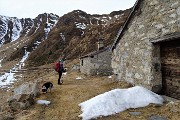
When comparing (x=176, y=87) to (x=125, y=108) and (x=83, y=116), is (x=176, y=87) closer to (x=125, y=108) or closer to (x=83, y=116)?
(x=125, y=108)

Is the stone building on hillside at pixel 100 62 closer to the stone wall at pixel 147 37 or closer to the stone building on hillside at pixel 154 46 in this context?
the stone wall at pixel 147 37

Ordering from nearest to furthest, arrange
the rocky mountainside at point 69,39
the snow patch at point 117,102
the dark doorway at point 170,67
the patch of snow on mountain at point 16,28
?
the snow patch at point 117,102 → the dark doorway at point 170,67 → the rocky mountainside at point 69,39 → the patch of snow on mountain at point 16,28

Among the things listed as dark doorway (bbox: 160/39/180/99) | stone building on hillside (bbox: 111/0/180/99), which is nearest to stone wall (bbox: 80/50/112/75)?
stone building on hillside (bbox: 111/0/180/99)

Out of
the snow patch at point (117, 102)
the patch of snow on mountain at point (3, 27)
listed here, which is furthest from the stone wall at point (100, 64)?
the patch of snow on mountain at point (3, 27)

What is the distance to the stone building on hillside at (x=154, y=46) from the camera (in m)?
10.8

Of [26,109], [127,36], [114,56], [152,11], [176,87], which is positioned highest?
[152,11]

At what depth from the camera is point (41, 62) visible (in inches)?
2763

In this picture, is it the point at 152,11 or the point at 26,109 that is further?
the point at 152,11

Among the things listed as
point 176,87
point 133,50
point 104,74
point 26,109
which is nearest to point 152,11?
point 133,50

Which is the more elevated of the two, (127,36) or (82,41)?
(82,41)

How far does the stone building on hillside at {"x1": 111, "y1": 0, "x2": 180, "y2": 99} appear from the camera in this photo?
1080cm

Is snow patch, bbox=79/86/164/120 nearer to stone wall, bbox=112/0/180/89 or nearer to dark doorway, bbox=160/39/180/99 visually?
dark doorway, bbox=160/39/180/99

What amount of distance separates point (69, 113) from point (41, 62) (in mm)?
61628

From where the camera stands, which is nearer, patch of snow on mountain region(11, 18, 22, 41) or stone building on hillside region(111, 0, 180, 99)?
stone building on hillside region(111, 0, 180, 99)
